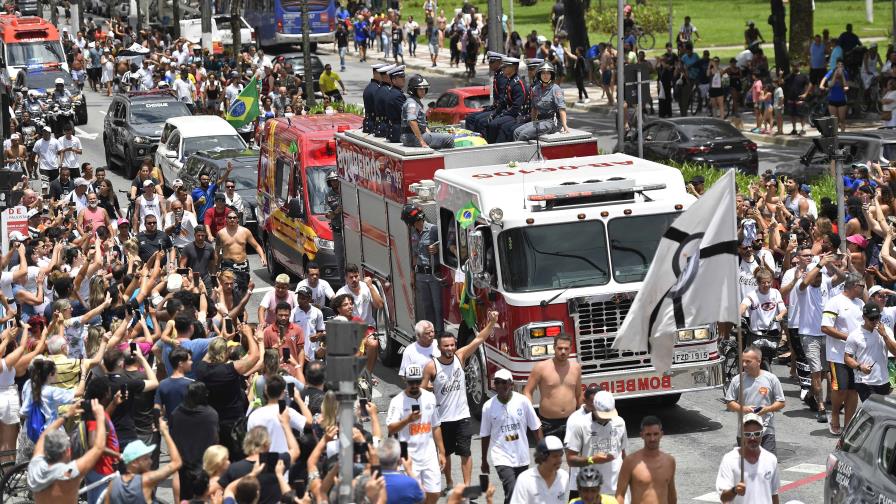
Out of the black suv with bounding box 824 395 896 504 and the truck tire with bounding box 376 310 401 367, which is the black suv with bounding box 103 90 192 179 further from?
the black suv with bounding box 824 395 896 504

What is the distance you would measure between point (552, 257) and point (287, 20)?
4375 centimetres

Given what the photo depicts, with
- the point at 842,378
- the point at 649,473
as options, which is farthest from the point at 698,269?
the point at 842,378

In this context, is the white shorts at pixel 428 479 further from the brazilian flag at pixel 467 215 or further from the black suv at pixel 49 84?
the black suv at pixel 49 84

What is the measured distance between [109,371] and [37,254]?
19.1ft

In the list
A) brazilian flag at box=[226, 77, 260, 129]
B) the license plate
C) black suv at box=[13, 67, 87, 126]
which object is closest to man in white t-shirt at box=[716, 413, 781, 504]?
the license plate

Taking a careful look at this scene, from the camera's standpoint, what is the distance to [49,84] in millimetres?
45438

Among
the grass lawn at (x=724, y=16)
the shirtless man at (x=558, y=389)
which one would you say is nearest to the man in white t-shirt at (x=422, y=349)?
the shirtless man at (x=558, y=389)

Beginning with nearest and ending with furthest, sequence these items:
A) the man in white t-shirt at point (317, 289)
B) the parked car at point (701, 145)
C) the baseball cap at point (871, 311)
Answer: the baseball cap at point (871, 311) → the man in white t-shirt at point (317, 289) → the parked car at point (701, 145)

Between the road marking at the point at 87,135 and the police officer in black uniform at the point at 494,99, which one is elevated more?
the police officer in black uniform at the point at 494,99

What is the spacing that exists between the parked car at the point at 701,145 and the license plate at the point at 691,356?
13.2 m

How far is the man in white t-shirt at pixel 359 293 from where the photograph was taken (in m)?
16.6

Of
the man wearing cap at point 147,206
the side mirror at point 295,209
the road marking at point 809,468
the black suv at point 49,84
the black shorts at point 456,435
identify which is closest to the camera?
the black shorts at point 456,435

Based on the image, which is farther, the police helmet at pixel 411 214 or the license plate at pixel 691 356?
the police helmet at pixel 411 214


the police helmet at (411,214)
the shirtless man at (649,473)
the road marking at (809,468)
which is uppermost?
the police helmet at (411,214)
